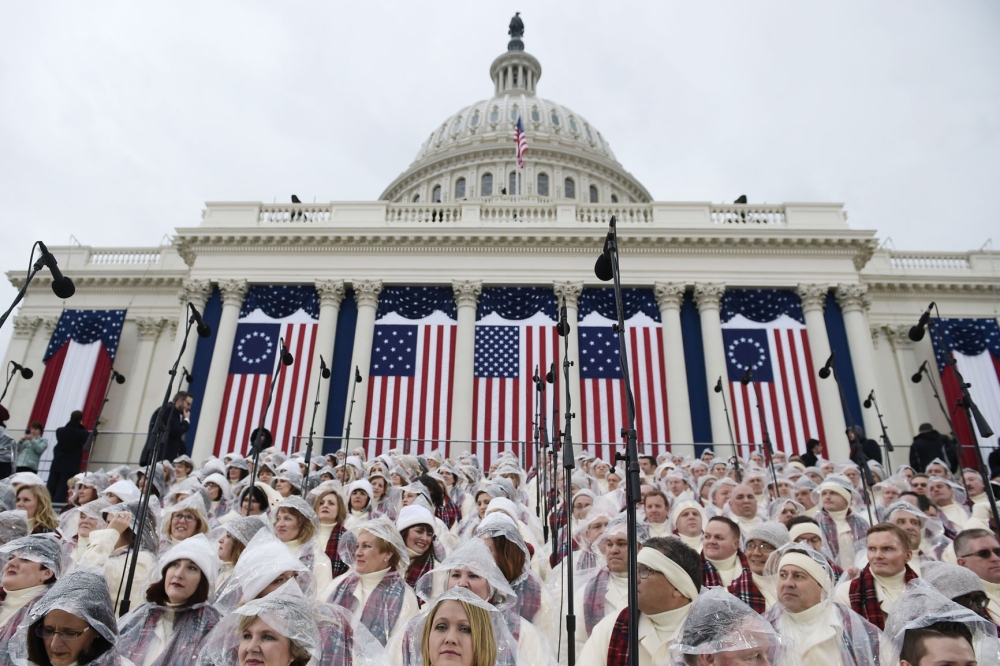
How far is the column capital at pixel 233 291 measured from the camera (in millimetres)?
23484

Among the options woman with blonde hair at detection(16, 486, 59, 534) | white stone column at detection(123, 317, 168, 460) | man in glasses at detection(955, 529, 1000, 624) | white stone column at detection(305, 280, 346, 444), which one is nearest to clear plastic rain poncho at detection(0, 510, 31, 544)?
woman with blonde hair at detection(16, 486, 59, 534)

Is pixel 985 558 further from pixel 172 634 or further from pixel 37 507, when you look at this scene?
pixel 37 507

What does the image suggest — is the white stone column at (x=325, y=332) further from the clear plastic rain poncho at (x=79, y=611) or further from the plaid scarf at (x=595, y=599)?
the clear plastic rain poncho at (x=79, y=611)

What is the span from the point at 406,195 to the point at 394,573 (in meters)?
49.0

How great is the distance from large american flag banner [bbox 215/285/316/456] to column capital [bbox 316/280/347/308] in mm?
381

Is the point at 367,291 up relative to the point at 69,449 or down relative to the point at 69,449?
up

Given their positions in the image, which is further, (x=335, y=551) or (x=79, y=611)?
(x=335, y=551)

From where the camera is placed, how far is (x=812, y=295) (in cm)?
2320

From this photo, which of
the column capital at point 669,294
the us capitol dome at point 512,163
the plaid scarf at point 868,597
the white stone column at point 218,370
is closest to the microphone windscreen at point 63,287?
the plaid scarf at point 868,597

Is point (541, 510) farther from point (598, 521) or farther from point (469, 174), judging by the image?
point (469, 174)

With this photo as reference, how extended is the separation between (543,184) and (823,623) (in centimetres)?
4645

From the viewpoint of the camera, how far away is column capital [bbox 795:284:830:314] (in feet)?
75.7

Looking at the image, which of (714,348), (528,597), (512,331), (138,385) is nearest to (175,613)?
(528,597)

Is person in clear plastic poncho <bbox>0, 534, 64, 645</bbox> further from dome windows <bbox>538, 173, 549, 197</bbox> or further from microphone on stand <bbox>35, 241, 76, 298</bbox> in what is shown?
dome windows <bbox>538, 173, 549, 197</bbox>
